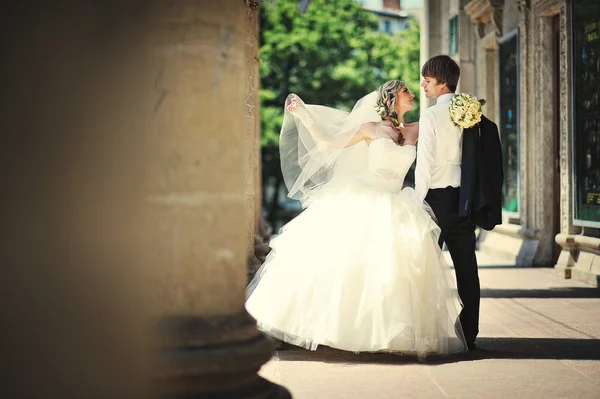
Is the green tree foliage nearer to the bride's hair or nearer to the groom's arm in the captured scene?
the bride's hair

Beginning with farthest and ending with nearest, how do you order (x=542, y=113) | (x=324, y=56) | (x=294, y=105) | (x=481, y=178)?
(x=324, y=56), (x=542, y=113), (x=294, y=105), (x=481, y=178)

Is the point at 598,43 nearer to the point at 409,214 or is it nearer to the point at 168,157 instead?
the point at 409,214

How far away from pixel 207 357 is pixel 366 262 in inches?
124

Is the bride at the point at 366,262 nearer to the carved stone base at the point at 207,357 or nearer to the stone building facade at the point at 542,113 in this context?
the carved stone base at the point at 207,357

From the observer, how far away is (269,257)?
739 centimetres

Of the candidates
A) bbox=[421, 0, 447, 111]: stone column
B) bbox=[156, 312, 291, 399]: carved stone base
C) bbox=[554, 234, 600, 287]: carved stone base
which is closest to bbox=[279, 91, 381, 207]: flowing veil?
bbox=[156, 312, 291, 399]: carved stone base

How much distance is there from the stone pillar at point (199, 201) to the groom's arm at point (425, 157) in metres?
3.33

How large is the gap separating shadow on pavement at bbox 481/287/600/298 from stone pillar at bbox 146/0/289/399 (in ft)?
23.3

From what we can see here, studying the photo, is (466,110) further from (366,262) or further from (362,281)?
(362,281)

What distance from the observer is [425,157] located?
7.11 meters

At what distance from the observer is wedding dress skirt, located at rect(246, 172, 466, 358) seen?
21.9ft

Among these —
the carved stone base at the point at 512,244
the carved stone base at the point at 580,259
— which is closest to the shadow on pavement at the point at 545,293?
the carved stone base at the point at 580,259

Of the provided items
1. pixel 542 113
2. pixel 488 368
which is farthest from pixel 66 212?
pixel 542 113

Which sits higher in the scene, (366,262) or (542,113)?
(542,113)
